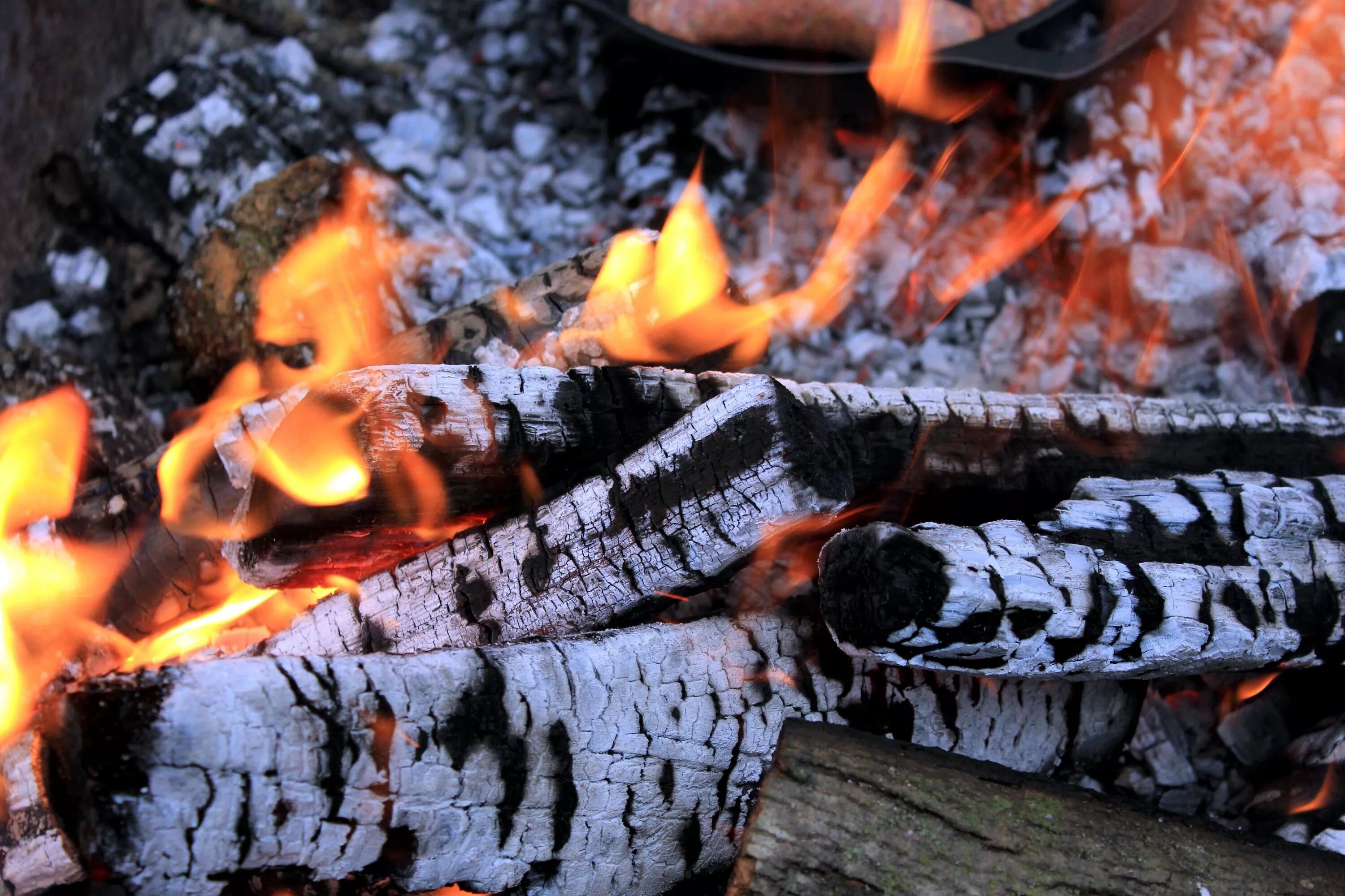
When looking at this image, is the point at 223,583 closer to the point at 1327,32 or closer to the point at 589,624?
the point at 589,624

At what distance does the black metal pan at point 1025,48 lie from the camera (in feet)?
6.45

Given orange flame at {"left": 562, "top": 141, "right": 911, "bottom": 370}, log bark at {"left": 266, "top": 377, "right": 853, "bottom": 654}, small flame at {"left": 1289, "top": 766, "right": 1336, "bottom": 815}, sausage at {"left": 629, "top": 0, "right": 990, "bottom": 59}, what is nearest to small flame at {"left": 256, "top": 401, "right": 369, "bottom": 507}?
log bark at {"left": 266, "top": 377, "right": 853, "bottom": 654}

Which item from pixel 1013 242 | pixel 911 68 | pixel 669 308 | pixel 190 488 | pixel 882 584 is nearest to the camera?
pixel 882 584

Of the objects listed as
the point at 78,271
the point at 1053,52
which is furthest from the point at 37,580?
the point at 1053,52

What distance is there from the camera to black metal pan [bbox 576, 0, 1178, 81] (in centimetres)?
196

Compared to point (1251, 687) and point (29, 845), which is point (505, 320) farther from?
point (1251, 687)

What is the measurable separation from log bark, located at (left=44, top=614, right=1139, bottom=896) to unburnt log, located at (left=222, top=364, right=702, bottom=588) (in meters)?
0.26

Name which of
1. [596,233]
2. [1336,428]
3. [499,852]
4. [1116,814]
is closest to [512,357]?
[596,233]

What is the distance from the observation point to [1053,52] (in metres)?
2.08

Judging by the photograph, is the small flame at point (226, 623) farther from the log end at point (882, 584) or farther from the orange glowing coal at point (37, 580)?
the log end at point (882, 584)

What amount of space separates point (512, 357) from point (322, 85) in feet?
4.05

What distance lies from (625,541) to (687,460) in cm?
14

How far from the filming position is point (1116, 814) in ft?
3.62

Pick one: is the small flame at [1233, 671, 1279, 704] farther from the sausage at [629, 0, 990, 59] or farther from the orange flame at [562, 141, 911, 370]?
the sausage at [629, 0, 990, 59]
